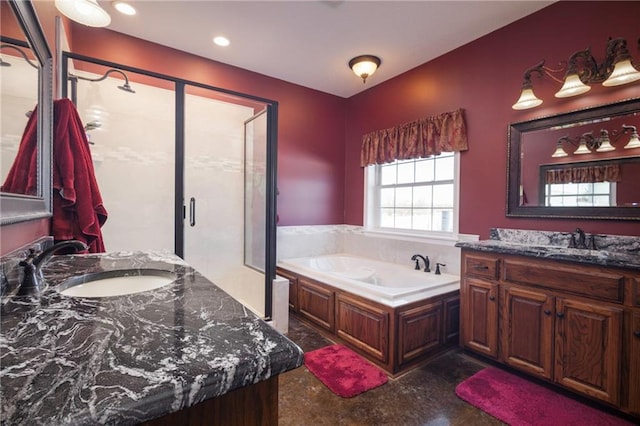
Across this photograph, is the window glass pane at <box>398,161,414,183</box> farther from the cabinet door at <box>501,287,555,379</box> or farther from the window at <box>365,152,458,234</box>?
the cabinet door at <box>501,287,555,379</box>

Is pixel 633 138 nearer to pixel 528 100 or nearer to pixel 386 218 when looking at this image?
pixel 528 100

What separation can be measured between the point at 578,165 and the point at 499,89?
919 millimetres

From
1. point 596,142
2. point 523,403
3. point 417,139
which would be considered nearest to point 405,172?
point 417,139

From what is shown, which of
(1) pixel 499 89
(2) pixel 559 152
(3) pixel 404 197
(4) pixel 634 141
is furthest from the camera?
(3) pixel 404 197

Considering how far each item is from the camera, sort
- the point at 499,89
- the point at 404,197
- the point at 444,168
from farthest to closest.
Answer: the point at 404,197 → the point at 444,168 → the point at 499,89

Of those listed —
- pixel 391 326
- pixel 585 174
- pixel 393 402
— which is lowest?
pixel 393 402

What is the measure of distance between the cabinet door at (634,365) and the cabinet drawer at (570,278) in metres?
0.13

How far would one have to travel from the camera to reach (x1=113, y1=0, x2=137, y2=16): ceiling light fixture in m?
2.39

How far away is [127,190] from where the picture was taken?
3076 millimetres

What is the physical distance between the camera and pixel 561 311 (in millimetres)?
1887

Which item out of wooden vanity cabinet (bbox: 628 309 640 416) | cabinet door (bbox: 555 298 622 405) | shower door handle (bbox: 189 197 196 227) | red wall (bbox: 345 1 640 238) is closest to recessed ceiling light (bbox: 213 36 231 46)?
shower door handle (bbox: 189 197 196 227)

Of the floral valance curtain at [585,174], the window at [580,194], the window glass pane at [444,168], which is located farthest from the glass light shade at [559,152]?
the window glass pane at [444,168]

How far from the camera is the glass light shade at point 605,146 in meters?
2.12

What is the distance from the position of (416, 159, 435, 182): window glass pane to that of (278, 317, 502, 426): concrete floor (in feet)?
6.24
